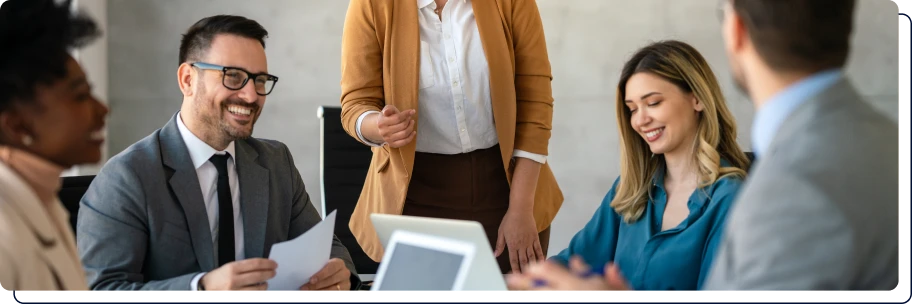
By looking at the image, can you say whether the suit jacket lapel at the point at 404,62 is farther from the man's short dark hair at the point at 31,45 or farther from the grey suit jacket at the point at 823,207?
the grey suit jacket at the point at 823,207

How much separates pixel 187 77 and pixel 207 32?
109mm

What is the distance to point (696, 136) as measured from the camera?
209 centimetres

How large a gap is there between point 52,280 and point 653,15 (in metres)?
3.68

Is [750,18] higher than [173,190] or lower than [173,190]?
higher

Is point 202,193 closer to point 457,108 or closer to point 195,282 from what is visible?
point 195,282

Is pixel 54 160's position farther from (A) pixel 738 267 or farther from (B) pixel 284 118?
(B) pixel 284 118

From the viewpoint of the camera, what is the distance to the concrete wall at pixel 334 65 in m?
4.40

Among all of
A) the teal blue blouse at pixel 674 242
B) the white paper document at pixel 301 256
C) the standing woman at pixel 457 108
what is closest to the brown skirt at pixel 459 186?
the standing woman at pixel 457 108

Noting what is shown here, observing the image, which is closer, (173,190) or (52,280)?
(52,280)

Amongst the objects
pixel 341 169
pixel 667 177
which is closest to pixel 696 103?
pixel 667 177

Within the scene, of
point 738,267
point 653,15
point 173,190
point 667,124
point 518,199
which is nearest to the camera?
point 738,267

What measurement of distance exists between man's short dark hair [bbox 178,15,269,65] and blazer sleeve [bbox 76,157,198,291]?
0.30 meters

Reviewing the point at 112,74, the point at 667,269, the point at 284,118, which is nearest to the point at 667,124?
the point at 667,269

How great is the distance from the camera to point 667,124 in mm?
2074
